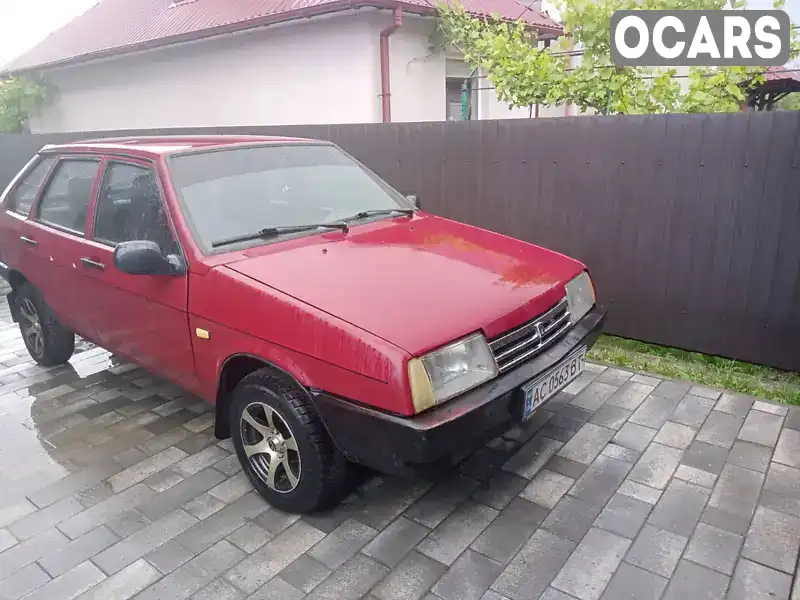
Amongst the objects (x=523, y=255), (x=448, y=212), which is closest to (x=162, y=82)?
(x=448, y=212)

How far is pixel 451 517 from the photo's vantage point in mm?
2871

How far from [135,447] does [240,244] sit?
1.49 metres

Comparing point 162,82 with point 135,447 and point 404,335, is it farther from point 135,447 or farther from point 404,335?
point 404,335

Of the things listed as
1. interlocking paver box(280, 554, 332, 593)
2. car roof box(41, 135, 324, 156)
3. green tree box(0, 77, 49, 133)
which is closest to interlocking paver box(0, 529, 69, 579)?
interlocking paver box(280, 554, 332, 593)

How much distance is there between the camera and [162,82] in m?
12.0

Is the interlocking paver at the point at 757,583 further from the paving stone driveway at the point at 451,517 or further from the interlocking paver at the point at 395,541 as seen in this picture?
the interlocking paver at the point at 395,541

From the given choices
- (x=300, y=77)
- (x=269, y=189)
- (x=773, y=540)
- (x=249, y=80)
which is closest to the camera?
(x=773, y=540)

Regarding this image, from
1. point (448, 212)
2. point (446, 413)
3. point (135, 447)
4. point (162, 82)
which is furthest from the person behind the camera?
point (162, 82)

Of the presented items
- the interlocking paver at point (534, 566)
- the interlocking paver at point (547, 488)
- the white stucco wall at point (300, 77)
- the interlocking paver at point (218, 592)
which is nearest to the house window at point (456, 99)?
the white stucco wall at point (300, 77)

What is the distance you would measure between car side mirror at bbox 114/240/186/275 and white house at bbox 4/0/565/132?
255 inches

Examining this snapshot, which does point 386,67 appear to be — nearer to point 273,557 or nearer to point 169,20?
point 169,20

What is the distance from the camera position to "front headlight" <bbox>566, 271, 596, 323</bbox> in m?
3.23

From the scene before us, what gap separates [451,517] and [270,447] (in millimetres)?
925

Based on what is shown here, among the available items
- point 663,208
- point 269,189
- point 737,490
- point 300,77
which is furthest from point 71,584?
point 300,77
